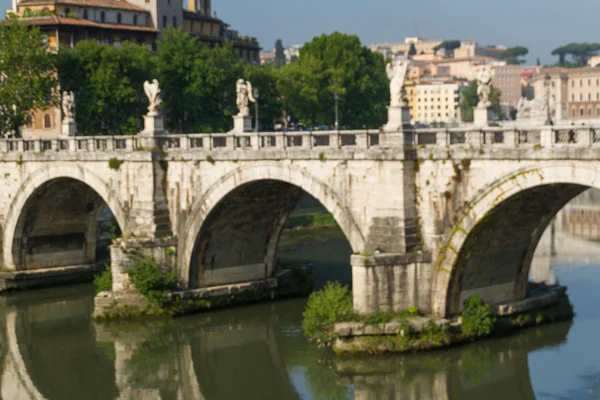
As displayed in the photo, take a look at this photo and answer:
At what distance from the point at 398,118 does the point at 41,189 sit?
18257mm

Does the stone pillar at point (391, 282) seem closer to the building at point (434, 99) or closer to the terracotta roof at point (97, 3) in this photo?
the terracotta roof at point (97, 3)

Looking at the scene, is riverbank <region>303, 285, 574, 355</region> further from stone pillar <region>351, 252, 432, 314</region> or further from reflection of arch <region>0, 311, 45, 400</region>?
reflection of arch <region>0, 311, 45, 400</region>

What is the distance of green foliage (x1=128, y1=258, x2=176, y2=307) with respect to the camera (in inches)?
1368

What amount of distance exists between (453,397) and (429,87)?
13213cm

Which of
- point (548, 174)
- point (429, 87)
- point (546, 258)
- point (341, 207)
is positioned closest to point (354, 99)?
point (546, 258)

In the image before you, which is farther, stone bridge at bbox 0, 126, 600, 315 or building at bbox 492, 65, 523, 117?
building at bbox 492, 65, 523, 117

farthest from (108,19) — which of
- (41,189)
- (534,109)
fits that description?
(534,109)

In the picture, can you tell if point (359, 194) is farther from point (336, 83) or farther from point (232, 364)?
point (336, 83)

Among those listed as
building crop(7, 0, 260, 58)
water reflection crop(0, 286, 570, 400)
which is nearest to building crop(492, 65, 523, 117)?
building crop(7, 0, 260, 58)

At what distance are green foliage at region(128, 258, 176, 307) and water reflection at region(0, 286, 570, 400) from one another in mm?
792

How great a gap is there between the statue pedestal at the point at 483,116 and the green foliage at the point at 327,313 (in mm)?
5780

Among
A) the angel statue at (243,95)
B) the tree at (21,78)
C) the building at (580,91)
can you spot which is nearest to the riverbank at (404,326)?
the angel statue at (243,95)

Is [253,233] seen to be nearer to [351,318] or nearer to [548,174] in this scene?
[351,318]

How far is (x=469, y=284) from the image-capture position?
2950 cm
